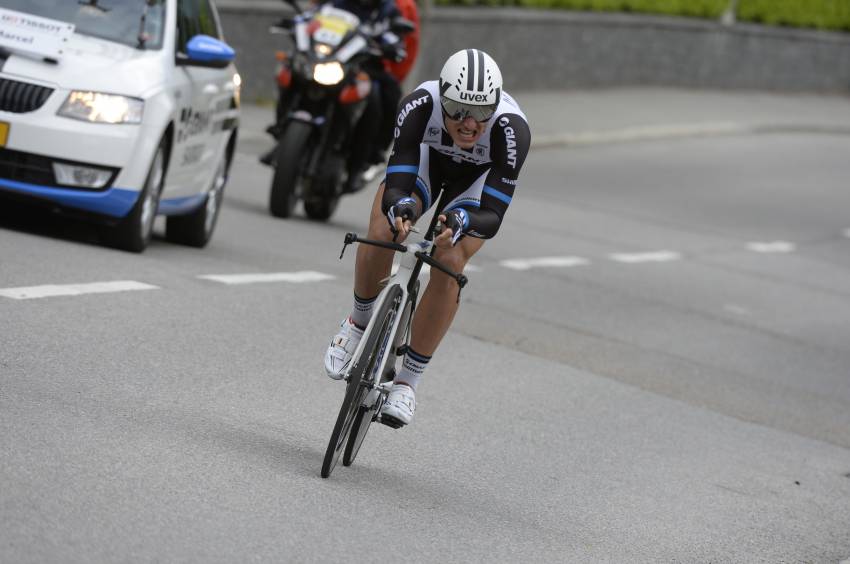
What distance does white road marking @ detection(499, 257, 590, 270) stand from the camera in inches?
615

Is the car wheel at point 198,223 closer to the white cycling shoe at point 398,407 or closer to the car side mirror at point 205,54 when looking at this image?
the car side mirror at point 205,54

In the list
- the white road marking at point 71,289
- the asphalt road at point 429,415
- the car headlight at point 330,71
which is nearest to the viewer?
the asphalt road at point 429,415

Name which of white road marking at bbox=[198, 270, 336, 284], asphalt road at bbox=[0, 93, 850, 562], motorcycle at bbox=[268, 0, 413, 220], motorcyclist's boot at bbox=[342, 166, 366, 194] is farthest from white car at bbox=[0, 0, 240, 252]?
motorcyclist's boot at bbox=[342, 166, 366, 194]

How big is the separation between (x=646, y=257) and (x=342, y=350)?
10858mm

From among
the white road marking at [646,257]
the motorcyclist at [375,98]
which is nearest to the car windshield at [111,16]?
the motorcyclist at [375,98]

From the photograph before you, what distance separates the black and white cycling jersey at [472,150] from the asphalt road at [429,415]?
1.15 m

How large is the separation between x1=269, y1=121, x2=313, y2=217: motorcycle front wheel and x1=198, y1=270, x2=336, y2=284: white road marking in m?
2.35

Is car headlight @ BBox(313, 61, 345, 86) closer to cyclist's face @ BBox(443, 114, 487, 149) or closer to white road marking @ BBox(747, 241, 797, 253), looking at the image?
white road marking @ BBox(747, 241, 797, 253)

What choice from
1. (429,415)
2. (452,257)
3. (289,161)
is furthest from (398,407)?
(289,161)

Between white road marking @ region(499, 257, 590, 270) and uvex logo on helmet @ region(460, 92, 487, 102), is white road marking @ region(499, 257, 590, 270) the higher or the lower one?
the lower one

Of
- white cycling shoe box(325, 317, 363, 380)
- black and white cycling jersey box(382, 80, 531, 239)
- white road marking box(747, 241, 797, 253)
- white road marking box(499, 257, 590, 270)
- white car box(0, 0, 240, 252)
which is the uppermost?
black and white cycling jersey box(382, 80, 531, 239)

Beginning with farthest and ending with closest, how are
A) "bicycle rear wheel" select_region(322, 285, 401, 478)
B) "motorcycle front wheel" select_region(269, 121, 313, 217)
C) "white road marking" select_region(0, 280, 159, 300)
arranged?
"motorcycle front wheel" select_region(269, 121, 313, 217), "white road marking" select_region(0, 280, 159, 300), "bicycle rear wheel" select_region(322, 285, 401, 478)

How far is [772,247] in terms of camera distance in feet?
67.2

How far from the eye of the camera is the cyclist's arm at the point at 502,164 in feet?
23.8
